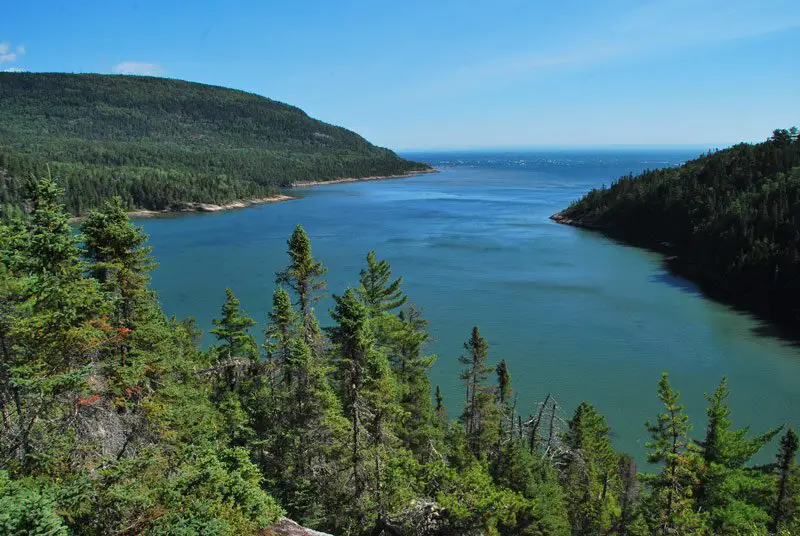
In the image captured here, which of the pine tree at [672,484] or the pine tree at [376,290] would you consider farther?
the pine tree at [376,290]

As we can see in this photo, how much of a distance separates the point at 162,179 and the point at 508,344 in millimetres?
120606

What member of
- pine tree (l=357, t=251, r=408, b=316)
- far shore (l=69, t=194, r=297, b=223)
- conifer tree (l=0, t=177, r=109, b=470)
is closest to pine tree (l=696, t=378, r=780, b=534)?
pine tree (l=357, t=251, r=408, b=316)

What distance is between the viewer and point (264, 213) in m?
127

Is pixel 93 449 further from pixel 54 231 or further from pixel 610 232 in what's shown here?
pixel 610 232

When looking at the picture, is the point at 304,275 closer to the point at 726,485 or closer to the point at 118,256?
the point at 118,256

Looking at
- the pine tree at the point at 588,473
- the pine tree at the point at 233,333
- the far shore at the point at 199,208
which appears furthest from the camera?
the far shore at the point at 199,208

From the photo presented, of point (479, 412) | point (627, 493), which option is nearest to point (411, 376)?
point (479, 412)

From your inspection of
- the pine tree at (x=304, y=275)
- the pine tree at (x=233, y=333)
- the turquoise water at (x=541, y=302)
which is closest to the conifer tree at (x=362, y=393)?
the pine tree at (x=304, y=275)

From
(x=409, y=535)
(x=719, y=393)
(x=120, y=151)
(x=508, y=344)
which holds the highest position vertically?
(x=120, y=151)

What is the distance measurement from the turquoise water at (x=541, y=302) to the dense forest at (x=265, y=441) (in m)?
10.5

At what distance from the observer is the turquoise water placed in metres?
35.4

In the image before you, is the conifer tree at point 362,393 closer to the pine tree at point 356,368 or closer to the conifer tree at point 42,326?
the pine tree at point 356,368

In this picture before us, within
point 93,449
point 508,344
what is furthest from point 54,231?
point 508,344

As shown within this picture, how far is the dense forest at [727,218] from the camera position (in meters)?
58.3
